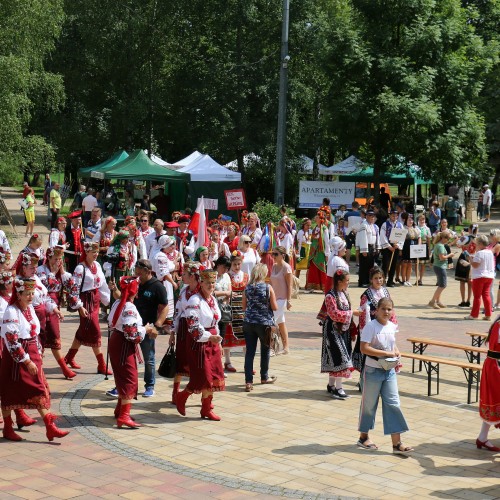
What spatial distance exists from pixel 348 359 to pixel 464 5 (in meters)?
33.3

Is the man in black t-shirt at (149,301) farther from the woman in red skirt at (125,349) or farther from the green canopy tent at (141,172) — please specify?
the green canopy tent at (141,172)

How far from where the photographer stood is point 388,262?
73.5ft

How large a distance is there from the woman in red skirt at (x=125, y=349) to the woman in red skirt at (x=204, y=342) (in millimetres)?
555

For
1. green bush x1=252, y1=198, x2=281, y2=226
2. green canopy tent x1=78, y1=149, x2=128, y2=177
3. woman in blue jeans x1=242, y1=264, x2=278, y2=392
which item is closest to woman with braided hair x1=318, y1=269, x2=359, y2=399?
woman in blue jeans x1=242, y1=264, x2=278, y2=392

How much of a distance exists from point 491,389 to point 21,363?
4.55 metres

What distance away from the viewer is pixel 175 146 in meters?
39.7

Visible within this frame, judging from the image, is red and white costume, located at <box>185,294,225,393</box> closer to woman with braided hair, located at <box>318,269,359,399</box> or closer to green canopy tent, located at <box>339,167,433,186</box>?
woman with braided hair, located at <box>318,269,359,399</box>

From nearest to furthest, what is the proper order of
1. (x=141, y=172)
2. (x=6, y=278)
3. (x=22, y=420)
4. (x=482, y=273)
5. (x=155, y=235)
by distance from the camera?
(x=6, y=278) < (x=22, y=420) < (x=155, y=235) < (x=482, y=273) < (x=141, y=172)

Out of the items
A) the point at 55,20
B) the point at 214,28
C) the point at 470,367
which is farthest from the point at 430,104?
the point at 470,367

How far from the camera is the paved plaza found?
846 cm

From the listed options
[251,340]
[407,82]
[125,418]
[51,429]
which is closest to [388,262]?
[407,82]

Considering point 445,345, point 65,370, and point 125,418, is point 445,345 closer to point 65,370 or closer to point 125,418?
point 125,418

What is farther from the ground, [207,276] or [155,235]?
[155,235]

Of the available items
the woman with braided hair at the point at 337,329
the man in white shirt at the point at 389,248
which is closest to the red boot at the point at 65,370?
the woman with braided hair at the point at 337,329
